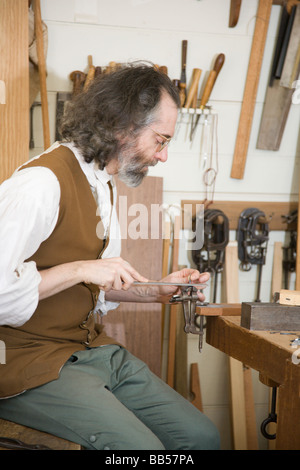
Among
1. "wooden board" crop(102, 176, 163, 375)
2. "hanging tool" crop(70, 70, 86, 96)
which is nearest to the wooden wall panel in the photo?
"hanging tool" crop(70, 70, 86, 96)

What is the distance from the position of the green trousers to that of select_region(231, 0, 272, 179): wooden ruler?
5.39ft

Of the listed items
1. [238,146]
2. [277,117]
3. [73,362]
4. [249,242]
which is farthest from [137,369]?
[277,117]

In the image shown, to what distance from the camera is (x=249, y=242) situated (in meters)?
3.28

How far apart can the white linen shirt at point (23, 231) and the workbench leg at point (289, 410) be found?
0.83 meters

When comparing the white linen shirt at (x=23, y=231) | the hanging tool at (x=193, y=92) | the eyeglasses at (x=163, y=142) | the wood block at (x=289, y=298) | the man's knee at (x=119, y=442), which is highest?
the hanging tool at (x=193, y=92)

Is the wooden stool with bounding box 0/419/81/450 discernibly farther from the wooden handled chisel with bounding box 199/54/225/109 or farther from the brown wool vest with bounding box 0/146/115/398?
the wooden handled chisel with bounding box 199/54/225/109

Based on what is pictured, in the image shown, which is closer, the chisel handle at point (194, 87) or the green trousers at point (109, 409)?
the green trousers at point (109, 409)

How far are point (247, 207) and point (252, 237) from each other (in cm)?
21

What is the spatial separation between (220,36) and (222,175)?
846 millimetres

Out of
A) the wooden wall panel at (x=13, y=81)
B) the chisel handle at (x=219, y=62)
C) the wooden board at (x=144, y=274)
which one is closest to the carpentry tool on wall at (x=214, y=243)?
the wooden board at (x=144, y=274)

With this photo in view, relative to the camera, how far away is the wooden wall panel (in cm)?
269

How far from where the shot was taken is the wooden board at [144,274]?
10.3 ft

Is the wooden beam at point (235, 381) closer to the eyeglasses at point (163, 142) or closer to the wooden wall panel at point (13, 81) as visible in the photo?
the eyeglasses at point (163, 142)

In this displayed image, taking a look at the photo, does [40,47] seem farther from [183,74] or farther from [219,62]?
[219,62]
